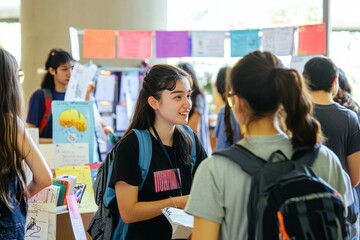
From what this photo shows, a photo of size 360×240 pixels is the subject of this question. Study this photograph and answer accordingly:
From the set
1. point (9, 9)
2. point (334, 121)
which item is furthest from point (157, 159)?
point (9, 9)

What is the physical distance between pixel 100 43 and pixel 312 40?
6.60 ft

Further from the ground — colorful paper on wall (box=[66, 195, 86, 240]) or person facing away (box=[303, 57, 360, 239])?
person facing away (box=[303, 57, 360, 239])

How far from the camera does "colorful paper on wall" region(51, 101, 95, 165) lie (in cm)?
421

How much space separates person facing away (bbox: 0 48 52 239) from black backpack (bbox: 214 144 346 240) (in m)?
0.93

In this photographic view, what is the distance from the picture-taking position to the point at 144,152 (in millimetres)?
2365

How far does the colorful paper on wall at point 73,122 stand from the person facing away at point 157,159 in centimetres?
175

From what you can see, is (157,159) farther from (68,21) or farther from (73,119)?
(68,21)

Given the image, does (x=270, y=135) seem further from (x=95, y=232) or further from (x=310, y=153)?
(x=95, y=232)

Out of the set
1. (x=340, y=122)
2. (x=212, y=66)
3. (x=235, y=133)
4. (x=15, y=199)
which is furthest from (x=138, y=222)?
(x=212, y=66)

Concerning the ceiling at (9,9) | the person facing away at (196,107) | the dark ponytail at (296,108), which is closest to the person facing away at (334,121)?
Result: the dark ponytail at (296,108)

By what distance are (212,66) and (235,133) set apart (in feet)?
25.3

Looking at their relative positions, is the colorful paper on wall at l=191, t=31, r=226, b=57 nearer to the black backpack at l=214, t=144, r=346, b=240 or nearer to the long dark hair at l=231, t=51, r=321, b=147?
the long dark hair at l=231, t=51, r=321, b=147

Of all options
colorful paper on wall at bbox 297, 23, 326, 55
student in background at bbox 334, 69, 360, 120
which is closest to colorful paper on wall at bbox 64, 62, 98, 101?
colorful paper on wall at bbox 297, 23, 326, 55

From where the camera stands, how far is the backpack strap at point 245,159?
165 cm
